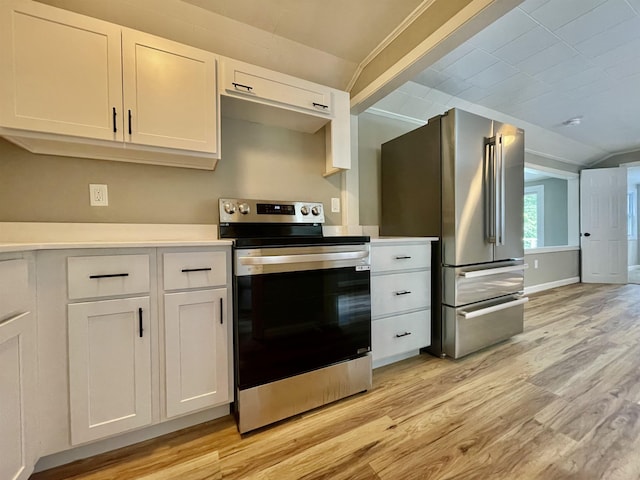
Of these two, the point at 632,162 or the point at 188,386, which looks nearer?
the point at 188,386

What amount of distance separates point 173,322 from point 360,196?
1.87 meters

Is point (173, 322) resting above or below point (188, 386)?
above

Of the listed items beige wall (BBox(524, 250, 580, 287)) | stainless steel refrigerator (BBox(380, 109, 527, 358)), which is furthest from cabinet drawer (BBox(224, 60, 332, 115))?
beige wall (BBox(524, 250, 580, 287))

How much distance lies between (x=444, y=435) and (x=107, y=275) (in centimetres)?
168

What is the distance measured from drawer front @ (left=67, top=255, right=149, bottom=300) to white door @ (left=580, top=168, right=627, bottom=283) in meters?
6.73

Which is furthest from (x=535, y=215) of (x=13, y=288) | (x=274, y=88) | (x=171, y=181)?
(x=13, y=288)

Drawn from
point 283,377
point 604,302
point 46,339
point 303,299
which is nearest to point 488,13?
point 303,299

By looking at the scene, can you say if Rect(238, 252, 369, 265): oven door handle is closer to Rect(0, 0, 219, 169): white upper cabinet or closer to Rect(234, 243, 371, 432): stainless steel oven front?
Rect(234, 243, 371, 432): stainless steel oven front

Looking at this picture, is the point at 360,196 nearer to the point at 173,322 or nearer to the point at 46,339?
the point at 173,322

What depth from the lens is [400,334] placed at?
6.34ft

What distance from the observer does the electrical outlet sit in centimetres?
154

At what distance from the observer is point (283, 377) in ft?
4.55

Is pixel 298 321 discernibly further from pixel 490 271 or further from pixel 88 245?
pixel 490 271

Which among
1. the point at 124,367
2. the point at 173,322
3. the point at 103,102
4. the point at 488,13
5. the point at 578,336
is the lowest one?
the point at 578,336
